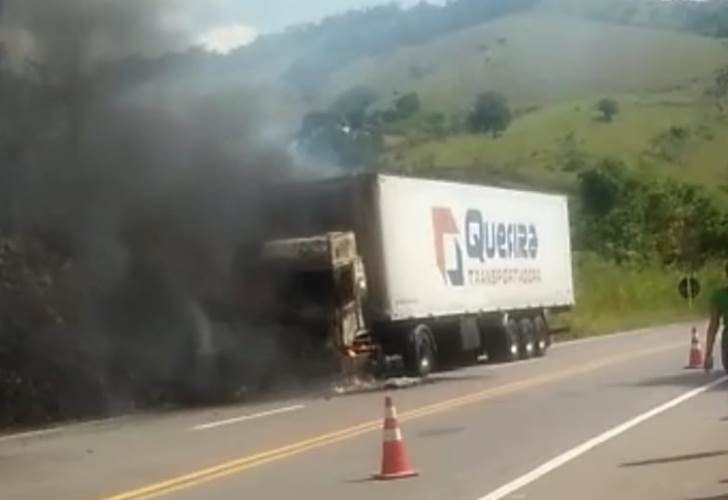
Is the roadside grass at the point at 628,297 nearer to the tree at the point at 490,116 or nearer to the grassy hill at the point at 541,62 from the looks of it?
the tree at the point at 490,116

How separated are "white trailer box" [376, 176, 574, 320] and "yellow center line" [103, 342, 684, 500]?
2.77m

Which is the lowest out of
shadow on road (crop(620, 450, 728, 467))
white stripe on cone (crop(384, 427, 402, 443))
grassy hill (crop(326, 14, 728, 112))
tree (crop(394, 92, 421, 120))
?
shadow on road (crop(620, 450, 728, 467))

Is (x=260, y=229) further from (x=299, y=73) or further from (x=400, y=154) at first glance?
(x=400, y=154)

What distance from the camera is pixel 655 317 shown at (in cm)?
5912

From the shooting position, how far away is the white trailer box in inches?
1139

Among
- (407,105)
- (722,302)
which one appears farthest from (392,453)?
(407,105)

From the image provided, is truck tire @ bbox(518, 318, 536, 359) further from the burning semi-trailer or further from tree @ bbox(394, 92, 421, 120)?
tree @ bbox(394, 92, 421, 120)

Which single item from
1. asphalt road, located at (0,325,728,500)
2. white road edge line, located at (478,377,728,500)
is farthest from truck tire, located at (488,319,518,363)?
white road edge line, located at (478,377,728,500)

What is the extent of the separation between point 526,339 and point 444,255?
6.70 m

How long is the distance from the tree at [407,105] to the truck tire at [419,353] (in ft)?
222

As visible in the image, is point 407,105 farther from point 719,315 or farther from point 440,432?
point 440,432

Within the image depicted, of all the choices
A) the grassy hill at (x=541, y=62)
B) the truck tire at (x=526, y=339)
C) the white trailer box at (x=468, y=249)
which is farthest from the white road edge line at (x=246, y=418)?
the grassy hill at (x=541, y=62)

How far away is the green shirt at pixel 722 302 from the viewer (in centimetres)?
1977

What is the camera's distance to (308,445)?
17.8 metres
